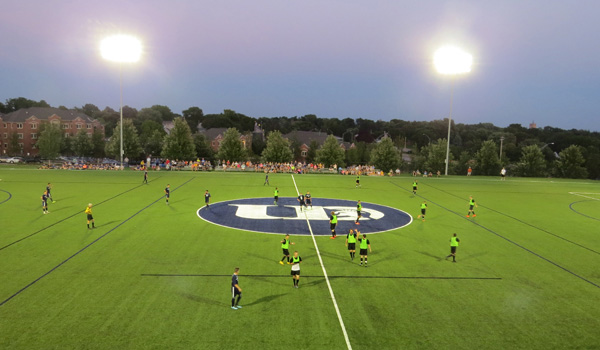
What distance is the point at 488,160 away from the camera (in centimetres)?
7881

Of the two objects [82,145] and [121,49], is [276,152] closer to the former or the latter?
[121,49]

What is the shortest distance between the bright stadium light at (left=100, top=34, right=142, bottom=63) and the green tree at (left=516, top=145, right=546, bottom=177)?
80862mm

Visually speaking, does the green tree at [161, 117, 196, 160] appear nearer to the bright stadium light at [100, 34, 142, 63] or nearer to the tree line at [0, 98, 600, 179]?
the tree line at [0, 98, 600, 179]

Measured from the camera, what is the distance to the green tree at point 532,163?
7706 centimetres

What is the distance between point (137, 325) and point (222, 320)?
2.84 metres

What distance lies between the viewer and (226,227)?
25734 millimetres

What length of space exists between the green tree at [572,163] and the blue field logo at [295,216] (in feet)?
219

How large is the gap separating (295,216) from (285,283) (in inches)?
552

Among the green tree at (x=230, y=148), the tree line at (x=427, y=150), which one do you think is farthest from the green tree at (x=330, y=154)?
the green tree at (x=230, y=148)

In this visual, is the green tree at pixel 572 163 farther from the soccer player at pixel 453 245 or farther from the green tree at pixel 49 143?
the green tree at pixel 49 143

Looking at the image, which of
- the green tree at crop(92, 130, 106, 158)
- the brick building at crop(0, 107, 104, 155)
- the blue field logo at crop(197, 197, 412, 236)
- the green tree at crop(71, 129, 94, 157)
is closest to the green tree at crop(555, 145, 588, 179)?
the blue field logo at crop(197, 197, 412, 236)

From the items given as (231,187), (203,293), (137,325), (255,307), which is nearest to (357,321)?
(255,307)

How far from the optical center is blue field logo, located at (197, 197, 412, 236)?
26.1 m

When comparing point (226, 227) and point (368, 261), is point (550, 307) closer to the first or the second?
point (368, 261)
